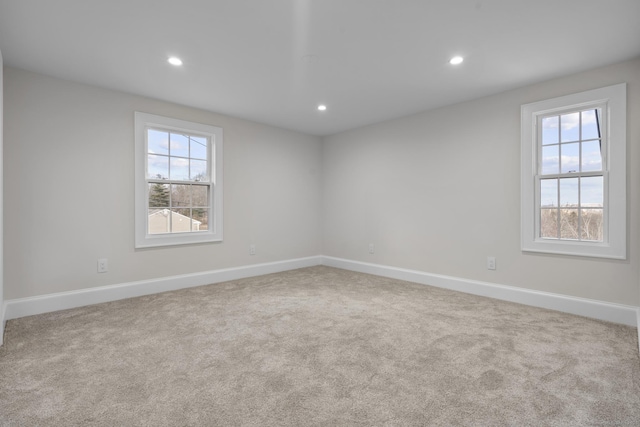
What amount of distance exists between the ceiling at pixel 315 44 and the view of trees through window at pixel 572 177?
51cm

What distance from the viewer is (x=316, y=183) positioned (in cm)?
550

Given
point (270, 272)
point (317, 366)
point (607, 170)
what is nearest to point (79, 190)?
point (270, 272)

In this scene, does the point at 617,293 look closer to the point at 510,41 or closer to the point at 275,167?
the point at 510,41

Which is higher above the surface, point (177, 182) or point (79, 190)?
point (177, 182)

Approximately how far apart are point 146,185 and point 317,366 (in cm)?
286

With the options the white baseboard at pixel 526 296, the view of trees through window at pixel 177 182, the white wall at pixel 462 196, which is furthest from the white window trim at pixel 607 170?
the view of trees through window at pixel 177 182

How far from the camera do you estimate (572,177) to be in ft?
9.96

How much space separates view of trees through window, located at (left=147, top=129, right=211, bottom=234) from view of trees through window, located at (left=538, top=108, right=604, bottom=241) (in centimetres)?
394

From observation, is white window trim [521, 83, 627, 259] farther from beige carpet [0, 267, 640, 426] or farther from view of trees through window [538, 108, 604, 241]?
beige carpet [0, 267, 640, 426]

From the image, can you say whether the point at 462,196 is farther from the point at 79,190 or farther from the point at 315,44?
the point at 79,190

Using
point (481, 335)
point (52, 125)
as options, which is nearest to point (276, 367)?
point (481, 335)

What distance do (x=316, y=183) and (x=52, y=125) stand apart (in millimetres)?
3547

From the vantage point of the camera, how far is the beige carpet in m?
1.50

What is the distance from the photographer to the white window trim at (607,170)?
8.87 feet
